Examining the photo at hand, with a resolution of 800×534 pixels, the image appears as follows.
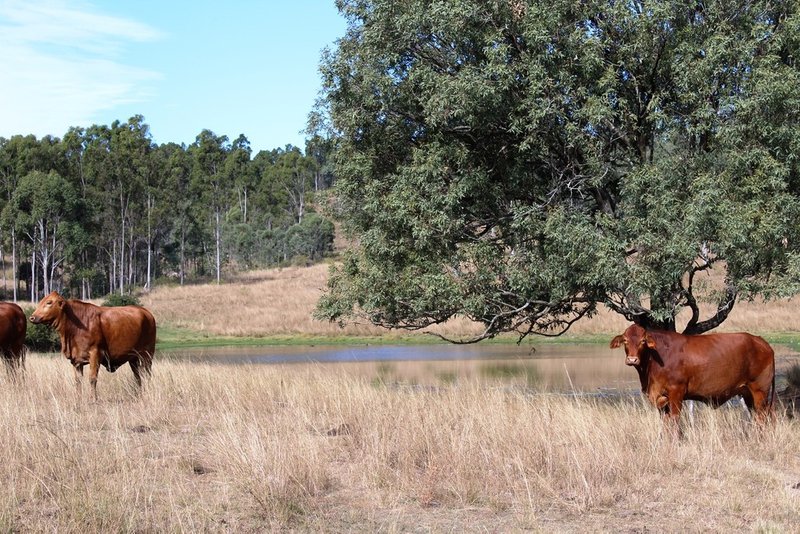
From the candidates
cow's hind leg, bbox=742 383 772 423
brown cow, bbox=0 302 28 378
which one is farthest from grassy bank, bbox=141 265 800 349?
cow's hind leg, bbox=742 383 772 423

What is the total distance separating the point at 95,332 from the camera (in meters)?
13.2

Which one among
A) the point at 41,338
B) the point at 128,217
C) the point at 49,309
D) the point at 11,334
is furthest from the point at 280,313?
the point at 49,309

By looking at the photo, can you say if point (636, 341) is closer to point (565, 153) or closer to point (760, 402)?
point (760, 402)

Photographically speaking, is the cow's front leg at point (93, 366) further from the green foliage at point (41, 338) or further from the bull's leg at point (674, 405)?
the green foliage at point (41, 338)

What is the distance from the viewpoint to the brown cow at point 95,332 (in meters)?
13.0

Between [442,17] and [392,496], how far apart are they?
7544 millimetres

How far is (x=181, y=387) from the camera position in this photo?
13859mm

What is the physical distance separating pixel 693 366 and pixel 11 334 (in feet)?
37.7

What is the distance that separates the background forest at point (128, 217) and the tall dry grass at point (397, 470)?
4858 cm

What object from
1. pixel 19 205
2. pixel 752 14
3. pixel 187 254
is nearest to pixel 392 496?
pixel 752 14

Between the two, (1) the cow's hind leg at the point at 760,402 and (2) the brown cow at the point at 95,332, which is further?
(2) the brown cow at the point at 95,332

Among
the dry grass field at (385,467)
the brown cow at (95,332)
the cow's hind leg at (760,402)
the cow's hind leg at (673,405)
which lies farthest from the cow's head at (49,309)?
the cow's hind leg at (760,402)

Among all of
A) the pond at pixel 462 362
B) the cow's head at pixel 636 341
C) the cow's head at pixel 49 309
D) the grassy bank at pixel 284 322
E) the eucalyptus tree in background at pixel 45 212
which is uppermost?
the eucalyptus tree in background at pixel 45 212

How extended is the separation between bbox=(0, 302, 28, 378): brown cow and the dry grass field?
2264 mm
